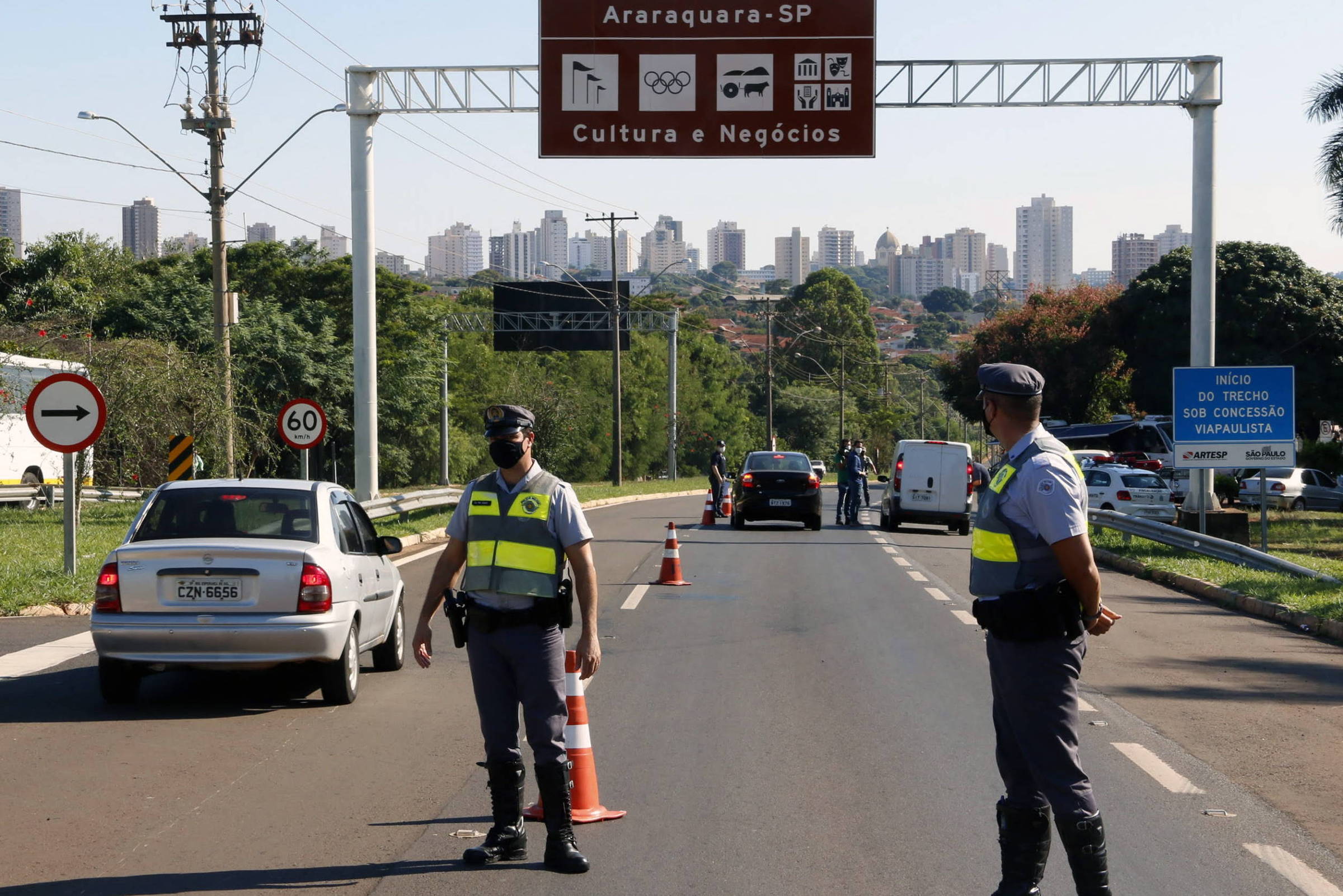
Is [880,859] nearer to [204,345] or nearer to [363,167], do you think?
[363,167]

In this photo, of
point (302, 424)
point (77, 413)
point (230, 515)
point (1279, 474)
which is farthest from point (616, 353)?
point (230, 515)

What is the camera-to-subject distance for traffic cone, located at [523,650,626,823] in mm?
6500

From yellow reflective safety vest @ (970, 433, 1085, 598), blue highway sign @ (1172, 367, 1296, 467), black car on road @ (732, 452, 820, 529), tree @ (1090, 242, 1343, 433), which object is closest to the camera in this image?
yellow reflective safety vest @ (970, 433, 1085, 598)

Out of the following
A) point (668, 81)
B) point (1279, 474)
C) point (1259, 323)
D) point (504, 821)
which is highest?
point (668, 81)

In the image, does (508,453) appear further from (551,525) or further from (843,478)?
(843,478)

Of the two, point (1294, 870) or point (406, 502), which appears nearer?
point (1294, 870)

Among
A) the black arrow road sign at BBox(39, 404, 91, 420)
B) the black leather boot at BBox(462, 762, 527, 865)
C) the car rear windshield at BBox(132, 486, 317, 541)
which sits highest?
the black arrow road sign at BBox(39, 404, 91, 420)

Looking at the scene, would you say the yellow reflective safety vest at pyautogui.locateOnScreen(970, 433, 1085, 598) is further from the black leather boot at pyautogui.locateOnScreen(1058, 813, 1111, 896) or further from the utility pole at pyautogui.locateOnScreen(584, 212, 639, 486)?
the utility pole at pyautogui.locateOnScreen(584, 212, 639, 486)

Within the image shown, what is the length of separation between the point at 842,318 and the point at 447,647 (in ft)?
368

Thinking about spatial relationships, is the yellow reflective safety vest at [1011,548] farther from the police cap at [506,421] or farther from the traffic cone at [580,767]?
the traffic cone at [580,767]

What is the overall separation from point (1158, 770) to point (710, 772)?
2350mm

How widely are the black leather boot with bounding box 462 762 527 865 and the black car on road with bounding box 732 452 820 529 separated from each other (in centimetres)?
2293

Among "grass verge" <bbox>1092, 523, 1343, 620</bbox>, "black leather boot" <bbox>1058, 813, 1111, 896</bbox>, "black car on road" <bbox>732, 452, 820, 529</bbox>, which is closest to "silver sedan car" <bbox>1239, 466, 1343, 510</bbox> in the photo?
"grass verge" <bbox>1092, 523, 1343, 620</bbox>

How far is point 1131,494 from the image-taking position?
110 feet
